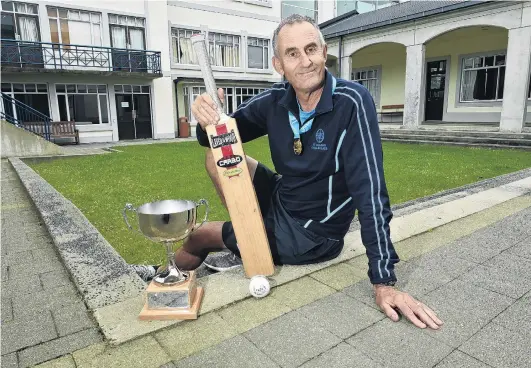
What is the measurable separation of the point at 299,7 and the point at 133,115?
13719mm

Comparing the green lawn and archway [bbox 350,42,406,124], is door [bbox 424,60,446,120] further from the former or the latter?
the green lawn

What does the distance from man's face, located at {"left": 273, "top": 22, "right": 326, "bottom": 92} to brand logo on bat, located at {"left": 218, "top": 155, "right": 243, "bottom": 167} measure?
570mm

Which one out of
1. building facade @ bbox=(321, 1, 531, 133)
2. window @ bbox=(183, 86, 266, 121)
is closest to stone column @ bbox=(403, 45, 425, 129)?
building facade @ bbox=(321, 1, 531, 133)

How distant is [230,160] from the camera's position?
240 centimetres

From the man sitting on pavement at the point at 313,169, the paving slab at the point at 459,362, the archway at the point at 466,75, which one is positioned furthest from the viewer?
the archway at the point at 466,75

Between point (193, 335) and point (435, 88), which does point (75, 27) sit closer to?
point (435, 88)

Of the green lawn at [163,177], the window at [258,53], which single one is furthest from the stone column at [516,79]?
the window at [258,53]

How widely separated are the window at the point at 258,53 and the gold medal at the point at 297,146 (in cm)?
1999

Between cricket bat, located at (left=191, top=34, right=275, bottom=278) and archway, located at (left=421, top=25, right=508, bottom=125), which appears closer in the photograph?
cricket bat, located at (left=191, top=34, right=275, bottom=278)

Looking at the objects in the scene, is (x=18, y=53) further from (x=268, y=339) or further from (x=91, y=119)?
(x=268, y=339)

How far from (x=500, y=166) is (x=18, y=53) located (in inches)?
654

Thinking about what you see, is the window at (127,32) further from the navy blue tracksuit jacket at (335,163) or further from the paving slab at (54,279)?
the navy blue tracksuit jacket at (335,163)

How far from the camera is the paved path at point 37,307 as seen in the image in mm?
1836

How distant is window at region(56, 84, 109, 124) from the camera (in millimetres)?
16531
